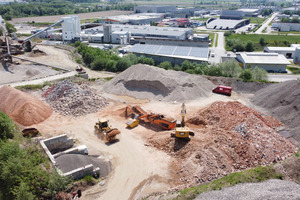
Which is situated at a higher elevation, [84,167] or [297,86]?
[297,86]

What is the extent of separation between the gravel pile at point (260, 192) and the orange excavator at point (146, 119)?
1016 cm

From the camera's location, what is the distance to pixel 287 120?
24.7m

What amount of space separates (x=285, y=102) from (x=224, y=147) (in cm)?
1279

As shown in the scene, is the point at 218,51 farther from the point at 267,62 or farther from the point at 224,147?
the point at 224,147

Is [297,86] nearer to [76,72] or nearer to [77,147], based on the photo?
[77,147]

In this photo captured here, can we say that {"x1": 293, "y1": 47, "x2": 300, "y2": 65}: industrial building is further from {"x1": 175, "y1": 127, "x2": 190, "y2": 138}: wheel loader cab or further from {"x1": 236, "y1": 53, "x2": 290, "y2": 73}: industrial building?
{"x1": 175, "y1": 127, "x2": 190, "y2": 138}: wheel loader cab

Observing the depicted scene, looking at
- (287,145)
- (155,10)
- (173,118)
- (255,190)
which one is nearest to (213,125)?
(173,118)

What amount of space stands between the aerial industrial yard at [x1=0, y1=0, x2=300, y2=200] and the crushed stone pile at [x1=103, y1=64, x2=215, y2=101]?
13cm

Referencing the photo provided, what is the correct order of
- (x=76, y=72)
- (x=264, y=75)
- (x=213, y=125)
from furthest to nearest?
1. (x=76, y=72)
2. (x=264, y=75)
3. (x=213, y=125)

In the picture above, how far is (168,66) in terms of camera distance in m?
44.8

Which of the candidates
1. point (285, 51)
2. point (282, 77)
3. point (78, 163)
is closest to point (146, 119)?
point (78, 163)

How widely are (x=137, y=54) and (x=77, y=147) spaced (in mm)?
35343

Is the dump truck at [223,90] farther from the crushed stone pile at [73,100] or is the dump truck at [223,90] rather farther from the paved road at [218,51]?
the paved road at [218,51]

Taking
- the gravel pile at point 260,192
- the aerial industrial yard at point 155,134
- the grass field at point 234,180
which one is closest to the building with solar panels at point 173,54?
the aerial industrial yard at point 155,134
